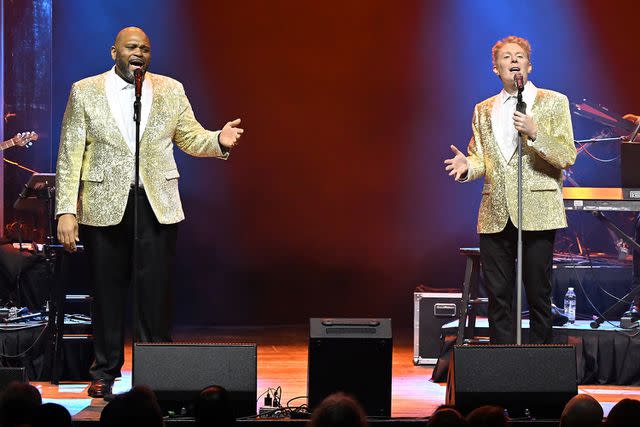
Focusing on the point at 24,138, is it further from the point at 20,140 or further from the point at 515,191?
the point at 515,191

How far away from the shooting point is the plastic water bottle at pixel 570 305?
6469 mm

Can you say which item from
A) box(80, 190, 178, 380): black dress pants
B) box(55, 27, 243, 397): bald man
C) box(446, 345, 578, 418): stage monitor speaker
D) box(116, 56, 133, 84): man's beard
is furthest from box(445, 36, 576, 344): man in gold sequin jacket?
box(116, 56, 133, 84): man's beard

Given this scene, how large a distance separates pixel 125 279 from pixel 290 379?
56.1 inches

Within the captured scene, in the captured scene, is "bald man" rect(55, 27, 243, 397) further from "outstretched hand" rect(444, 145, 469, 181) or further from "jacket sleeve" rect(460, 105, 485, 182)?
"jacket sleeve" rect(460, 105, 485, 182)

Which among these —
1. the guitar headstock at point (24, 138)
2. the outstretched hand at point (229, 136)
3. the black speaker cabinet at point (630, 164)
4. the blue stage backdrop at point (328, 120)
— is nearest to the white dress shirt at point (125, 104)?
the outstretched hand at point (229, 136)

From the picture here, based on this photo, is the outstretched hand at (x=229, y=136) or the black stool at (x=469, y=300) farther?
the black stool at (x=469, y=300)

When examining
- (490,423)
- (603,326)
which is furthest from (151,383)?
(603,326)

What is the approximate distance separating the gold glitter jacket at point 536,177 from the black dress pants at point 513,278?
0.08 m

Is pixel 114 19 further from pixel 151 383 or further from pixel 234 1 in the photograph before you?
pixel 151 383

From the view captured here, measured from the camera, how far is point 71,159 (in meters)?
4.64

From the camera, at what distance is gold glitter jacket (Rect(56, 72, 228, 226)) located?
15.2ft

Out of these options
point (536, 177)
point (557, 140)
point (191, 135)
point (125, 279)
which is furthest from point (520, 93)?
point (125, 279)

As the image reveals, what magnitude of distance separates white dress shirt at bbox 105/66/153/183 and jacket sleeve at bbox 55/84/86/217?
149 millimetres

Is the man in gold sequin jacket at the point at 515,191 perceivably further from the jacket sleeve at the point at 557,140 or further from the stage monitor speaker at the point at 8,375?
the stage monitor speaker at the point at 8,375
